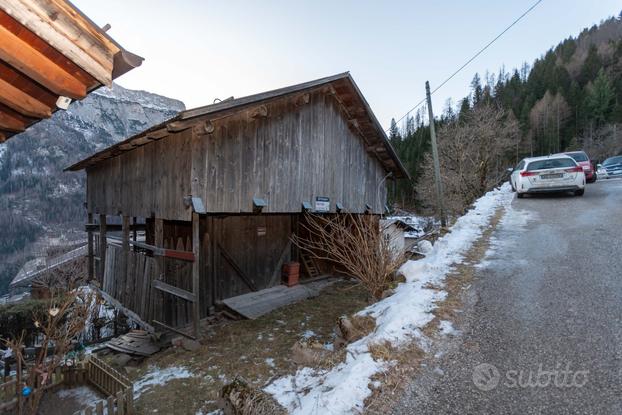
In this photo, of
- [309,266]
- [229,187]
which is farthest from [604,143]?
[229,187]

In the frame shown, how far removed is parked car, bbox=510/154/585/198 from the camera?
11078 millimetres

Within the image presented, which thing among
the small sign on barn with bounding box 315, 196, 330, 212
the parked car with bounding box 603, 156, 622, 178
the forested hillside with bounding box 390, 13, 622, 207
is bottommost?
the small sign on barn with bounding box 315, 196, 330, 212

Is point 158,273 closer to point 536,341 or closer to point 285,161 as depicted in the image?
point 285,161

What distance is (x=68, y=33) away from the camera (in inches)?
85.8

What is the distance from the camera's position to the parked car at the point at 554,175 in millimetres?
11078

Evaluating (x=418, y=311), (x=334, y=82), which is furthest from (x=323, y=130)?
(x=418, y=311)

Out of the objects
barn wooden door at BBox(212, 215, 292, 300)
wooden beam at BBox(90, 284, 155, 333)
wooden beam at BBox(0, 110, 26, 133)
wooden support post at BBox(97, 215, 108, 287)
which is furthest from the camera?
wooden support post at BBox(97, 215, 108, 287)

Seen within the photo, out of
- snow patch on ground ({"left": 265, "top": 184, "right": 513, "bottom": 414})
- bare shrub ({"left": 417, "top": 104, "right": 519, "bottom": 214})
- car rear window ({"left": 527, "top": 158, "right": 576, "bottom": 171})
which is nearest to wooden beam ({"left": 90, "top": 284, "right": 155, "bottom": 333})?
snow patch on ground ({"left": 265, "top": 184, "right": 513, "bottom": 414})

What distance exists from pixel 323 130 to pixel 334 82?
142cm

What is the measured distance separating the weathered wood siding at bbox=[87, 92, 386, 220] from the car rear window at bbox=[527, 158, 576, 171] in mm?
6291

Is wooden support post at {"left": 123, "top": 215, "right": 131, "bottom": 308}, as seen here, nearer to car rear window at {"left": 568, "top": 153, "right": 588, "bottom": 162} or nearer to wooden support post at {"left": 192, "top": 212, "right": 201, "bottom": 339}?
wooden support post at {"left": 192, "top": 212, "right": 201, "bottom": 339}

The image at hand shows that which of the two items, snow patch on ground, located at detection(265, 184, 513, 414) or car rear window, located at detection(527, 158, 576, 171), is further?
car rear window, located at detection(527, 158, 576, 171)

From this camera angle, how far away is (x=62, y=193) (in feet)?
239

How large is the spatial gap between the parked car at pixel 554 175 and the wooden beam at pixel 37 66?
45.2 feet
